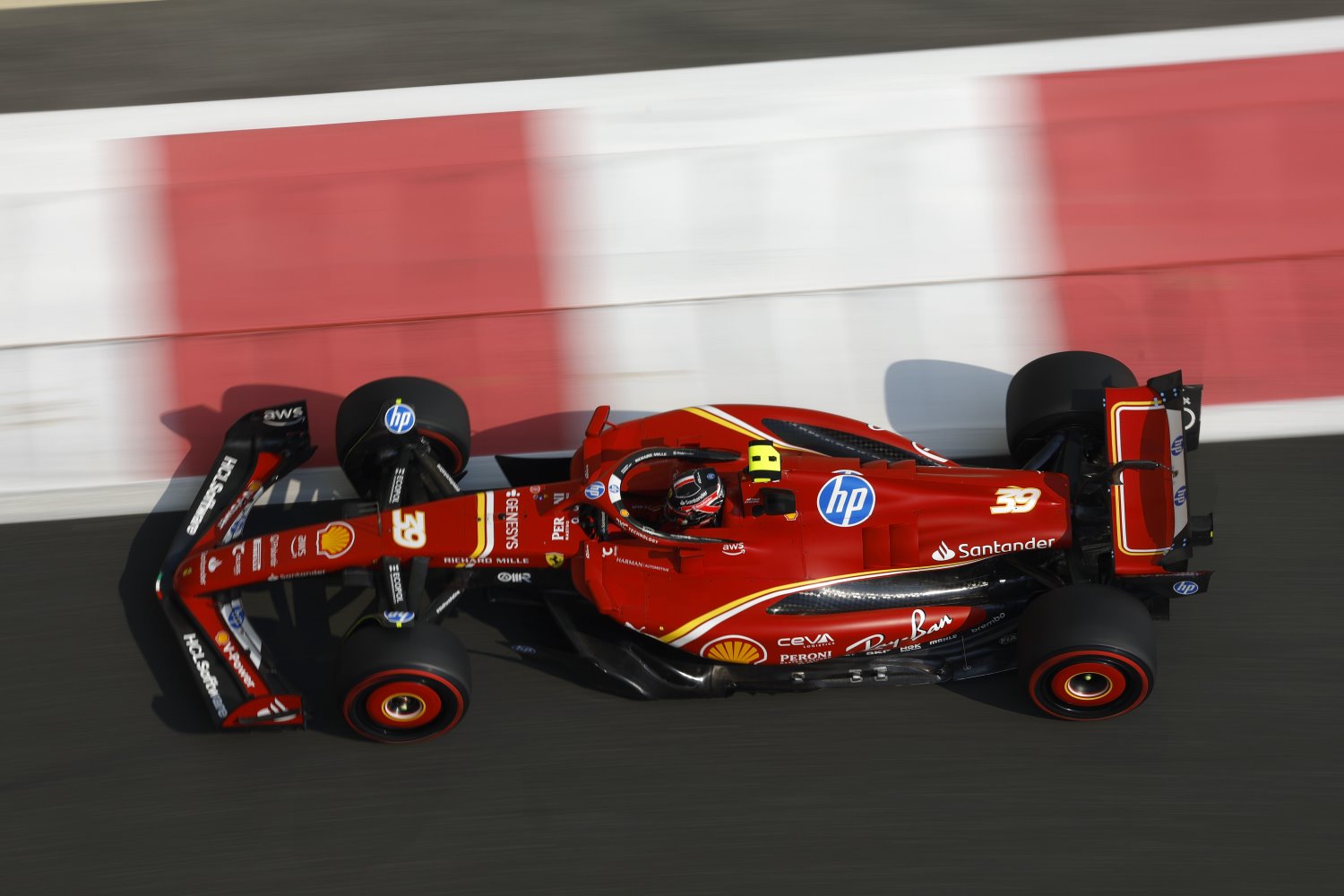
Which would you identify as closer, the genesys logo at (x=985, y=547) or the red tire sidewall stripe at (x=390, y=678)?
the red tire sidewall stripe at (x=390, y=678)

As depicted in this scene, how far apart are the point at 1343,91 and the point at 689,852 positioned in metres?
6.03

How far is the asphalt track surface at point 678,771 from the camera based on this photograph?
5453 mm

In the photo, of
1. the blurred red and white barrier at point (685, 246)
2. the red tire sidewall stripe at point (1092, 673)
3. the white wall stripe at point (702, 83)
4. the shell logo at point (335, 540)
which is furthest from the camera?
the white wall stripe at point (702, 83)

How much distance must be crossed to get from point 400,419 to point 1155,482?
3.39m

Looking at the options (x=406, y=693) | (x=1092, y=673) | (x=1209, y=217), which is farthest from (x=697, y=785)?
(x=1209, y=217)

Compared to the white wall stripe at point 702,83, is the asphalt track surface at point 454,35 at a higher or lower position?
higher

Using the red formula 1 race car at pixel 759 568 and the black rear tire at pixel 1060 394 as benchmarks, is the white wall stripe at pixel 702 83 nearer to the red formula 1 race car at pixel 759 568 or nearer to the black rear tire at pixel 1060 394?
the black rear tire at pixel 1060 394

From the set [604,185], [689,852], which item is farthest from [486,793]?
[604,185]

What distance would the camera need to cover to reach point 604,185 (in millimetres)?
7625

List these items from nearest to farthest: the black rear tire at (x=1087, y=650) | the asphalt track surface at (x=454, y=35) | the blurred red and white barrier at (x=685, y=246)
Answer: the black rear tire at (x=1087, y=650), the blurred red and white barrier at (x=685, y=246), the asphalt track surface at (x=454, y=35)

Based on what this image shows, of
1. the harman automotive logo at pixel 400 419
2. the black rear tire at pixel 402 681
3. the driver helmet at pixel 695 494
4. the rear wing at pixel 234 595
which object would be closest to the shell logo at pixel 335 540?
the rear wing at pixel 234 595

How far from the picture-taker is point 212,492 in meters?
6.17

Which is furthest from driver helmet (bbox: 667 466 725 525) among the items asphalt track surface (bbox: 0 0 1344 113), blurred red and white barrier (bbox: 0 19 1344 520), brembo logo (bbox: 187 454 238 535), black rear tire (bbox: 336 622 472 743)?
asphalt track surface (bbox: 0 0 1344 113)

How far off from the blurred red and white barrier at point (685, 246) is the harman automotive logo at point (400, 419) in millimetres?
981
